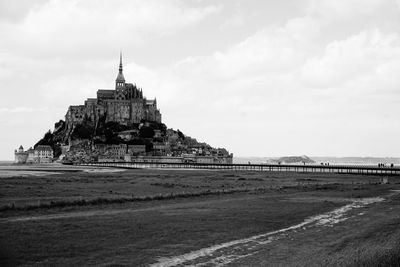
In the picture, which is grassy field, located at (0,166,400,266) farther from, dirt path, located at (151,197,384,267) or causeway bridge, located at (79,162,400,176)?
causeway bridge, located at (79,162,400,176)

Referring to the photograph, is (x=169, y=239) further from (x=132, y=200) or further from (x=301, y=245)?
(x=132, y=200)

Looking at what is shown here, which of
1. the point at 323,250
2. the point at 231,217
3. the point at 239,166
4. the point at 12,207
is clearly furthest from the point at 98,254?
the point at 239,166

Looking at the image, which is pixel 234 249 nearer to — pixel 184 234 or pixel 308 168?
pixel 184 234

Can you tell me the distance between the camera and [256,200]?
33.5 meters

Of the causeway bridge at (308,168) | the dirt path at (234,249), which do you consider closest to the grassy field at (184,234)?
the dirt path at (234,249)

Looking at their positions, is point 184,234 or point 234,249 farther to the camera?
point 184,234

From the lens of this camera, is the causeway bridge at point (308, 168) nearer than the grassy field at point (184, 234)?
No

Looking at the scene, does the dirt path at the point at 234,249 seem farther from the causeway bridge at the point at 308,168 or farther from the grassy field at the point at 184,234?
the causeway bridge at the point at 308,168

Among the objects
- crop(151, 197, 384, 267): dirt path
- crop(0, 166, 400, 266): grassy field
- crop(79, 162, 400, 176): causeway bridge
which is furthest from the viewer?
crop(79, 162, 400, 176): causeway bridge

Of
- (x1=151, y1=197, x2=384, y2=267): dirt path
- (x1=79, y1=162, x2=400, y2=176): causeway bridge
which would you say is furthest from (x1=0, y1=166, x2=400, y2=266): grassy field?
(x1=79, y1=162, x2=400, y2=176): causeway bridge

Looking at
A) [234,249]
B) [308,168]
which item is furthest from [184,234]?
[308,168]

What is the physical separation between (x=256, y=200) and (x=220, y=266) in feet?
67.3

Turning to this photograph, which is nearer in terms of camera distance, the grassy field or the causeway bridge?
the grassy field

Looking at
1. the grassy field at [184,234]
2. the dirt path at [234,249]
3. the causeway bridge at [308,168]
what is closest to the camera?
the dirt path at [234,249]
